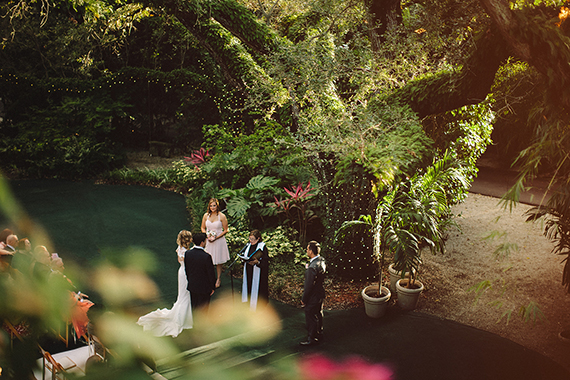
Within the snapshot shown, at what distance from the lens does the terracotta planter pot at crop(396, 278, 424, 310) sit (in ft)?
21.6

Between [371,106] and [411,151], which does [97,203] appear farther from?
[411,151]

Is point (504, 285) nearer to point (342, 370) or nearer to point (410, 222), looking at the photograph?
point (410, 222)

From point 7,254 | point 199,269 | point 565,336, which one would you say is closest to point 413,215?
point 565,336

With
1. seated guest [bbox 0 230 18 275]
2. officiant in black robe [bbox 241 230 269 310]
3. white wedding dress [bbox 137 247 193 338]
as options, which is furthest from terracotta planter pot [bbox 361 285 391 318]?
seated guest [bbox 0 230 18 275]

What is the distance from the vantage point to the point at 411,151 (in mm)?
6984

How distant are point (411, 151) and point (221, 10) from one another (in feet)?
26.7

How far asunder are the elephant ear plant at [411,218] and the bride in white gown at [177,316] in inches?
101

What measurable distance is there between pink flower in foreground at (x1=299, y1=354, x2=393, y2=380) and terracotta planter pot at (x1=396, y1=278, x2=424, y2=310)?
69.5 inches

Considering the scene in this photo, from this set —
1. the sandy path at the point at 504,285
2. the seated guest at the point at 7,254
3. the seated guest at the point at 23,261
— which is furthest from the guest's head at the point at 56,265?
the sandy path at the point at 504,285

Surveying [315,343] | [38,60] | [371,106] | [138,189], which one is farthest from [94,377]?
[38,60]

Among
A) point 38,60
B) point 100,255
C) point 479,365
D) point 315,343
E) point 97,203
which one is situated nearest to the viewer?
point 479,365

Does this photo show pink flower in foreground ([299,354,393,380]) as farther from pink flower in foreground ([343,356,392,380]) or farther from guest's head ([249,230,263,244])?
guest's head ([249,230,263,244])

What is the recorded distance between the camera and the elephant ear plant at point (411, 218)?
6004 millimetres

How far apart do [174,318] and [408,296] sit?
3.78 metres
